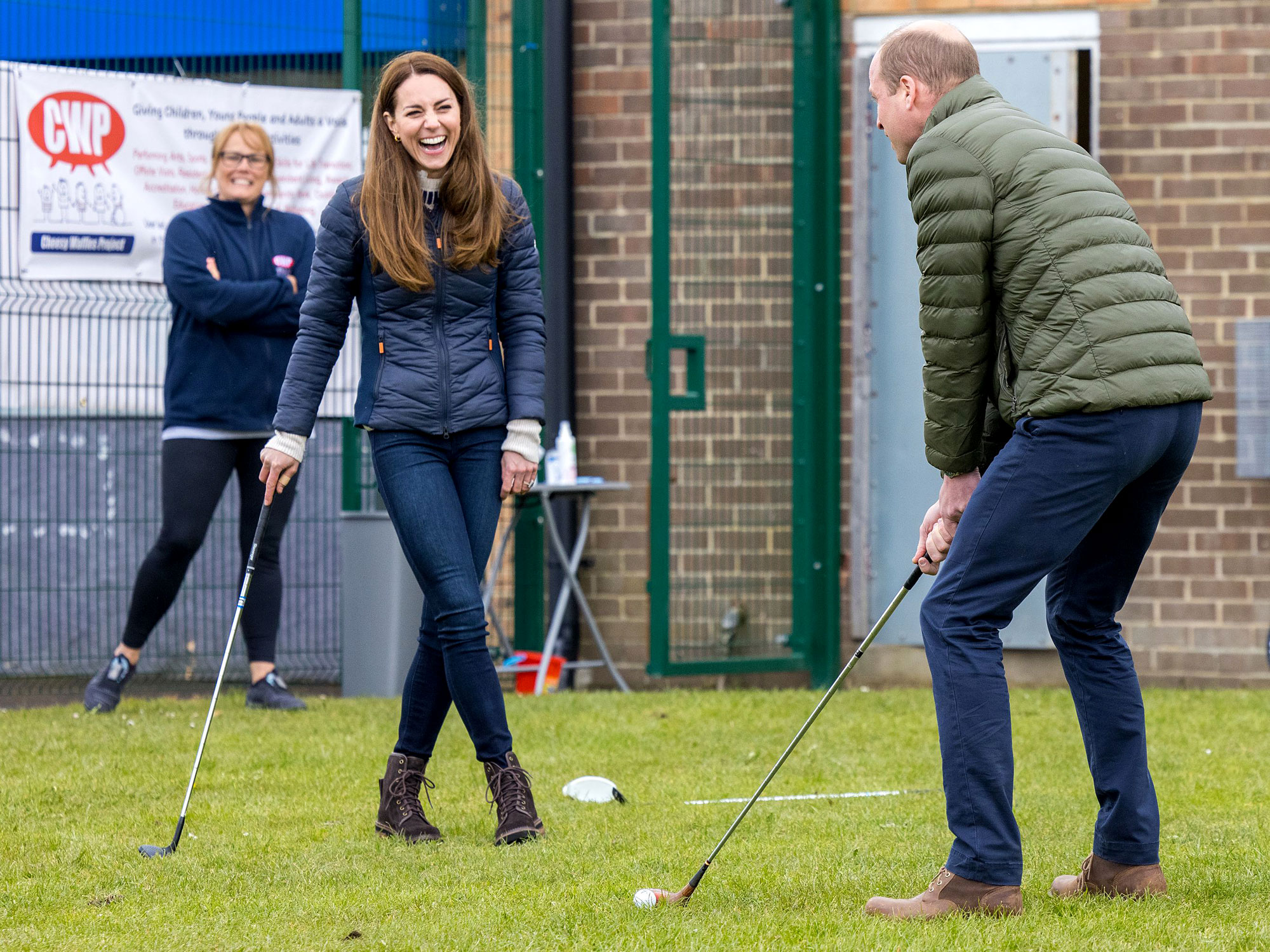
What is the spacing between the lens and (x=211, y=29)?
7.26m

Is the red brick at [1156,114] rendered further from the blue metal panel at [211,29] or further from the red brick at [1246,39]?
the blue metal panel at [211,29]

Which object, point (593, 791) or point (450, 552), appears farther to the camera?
point (593, 791)

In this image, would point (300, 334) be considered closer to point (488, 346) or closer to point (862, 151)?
point (488, 346)

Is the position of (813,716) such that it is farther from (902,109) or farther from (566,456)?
(566,456)

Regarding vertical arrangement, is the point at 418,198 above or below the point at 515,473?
above

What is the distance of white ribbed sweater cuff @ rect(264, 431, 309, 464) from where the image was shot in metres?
4.13

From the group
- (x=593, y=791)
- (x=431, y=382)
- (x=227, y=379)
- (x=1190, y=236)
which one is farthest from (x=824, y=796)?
(x=1190, y=236)

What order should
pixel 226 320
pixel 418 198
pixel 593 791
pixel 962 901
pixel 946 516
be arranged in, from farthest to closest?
pixel 226 320
pixel 593 791
pixel 418 198
pixel 946 516
pixel 962 901

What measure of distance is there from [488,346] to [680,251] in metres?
3.24

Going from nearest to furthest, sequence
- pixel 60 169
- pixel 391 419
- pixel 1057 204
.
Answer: pixel 1057 204 → pixel 391 419 → pixel 60 169

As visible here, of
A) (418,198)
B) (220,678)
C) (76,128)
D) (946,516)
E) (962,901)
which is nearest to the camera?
(962,901)

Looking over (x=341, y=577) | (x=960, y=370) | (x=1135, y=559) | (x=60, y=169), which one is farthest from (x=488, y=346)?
(x=60, y=169)

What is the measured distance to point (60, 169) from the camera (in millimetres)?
7023

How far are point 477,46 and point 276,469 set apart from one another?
374 cm
